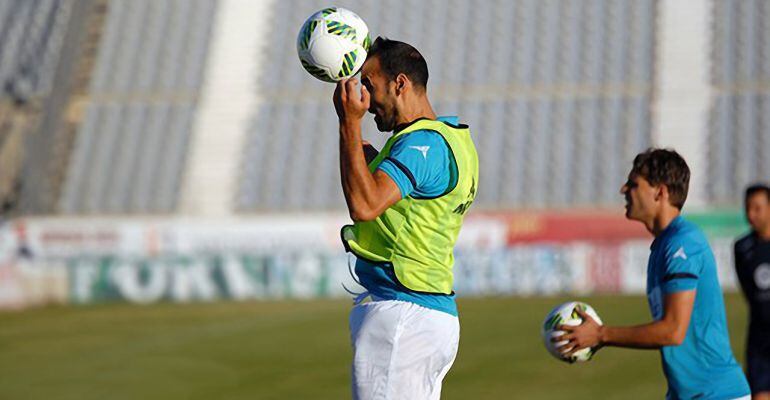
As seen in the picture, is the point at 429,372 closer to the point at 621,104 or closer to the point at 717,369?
the point at 717,369

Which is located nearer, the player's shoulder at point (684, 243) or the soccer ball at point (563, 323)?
the player's shoulder at point (684, 243)

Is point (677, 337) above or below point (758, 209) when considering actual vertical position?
below

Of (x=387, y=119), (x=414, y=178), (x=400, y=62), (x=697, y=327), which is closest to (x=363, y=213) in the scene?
(x=414, y=178)

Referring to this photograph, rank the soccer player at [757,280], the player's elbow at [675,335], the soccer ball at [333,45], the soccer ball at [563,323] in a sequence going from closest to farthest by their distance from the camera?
the player's elbow at [675,335]
the soccer ball at [563,323]
the soccer ball at [333,45]
the soccer player at [757,280]

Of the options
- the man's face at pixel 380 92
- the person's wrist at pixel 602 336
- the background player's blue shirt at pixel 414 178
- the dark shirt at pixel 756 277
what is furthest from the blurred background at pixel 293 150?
the person's wrist at pixel 602 336

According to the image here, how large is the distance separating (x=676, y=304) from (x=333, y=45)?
80.5 inches

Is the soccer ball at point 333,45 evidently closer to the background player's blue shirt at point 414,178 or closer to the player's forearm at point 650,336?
the background player's blue shirt at point 414,178

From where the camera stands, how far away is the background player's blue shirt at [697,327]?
5.61m

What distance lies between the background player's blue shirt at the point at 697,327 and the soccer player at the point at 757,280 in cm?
349

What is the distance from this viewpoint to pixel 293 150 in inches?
1433

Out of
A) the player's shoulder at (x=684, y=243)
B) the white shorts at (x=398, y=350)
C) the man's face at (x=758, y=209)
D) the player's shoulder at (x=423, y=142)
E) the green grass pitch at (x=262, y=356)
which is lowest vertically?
the green grass pitch at (x=262, y=356)

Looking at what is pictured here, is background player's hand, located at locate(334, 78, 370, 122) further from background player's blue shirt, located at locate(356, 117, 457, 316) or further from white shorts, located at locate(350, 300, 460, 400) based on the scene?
white shorts, located at locate(350, 300, 460, 400)

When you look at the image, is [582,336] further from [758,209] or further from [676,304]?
[758,209]

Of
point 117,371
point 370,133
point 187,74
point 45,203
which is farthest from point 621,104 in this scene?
point 117,371
